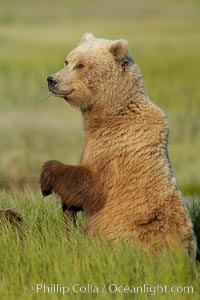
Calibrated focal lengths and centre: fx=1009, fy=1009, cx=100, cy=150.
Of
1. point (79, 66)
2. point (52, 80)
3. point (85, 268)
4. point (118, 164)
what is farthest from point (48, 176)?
point (85, 268)

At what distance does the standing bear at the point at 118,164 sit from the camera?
543 cm

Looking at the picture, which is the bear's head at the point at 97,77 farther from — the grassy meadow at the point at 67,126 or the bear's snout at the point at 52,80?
the grassy meadow at the point at 67,126

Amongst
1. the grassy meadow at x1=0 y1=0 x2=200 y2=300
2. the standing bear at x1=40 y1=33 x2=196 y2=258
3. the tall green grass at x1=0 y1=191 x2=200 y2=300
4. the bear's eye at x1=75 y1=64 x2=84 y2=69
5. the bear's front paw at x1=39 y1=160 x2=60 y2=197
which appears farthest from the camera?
the bear's eye at x1=75 y1=64 x2=84 y2=69

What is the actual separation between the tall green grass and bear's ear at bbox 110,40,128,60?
101 cm

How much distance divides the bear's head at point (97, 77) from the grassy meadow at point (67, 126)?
77cm

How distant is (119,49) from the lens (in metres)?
5.67

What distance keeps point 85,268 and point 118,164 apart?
0.72 meters

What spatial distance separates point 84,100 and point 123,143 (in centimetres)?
38

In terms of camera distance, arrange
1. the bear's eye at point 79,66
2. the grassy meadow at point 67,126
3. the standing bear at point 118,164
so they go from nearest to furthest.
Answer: the grassy meadow at point 67,126 < the standing bear at point 118,164 < the bear's eye at point 79,66

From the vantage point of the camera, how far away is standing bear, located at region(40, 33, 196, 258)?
543cm

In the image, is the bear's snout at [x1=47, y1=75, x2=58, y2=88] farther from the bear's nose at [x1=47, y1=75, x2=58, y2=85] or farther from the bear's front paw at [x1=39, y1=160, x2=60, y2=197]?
the bear's front paw at [x1=39, y1=160, x2=60, y2=197]

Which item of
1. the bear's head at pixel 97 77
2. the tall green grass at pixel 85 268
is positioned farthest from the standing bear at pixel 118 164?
the tall green grass at pixel 85 268

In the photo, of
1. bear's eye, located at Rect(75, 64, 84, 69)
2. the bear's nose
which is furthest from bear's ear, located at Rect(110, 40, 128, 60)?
the bear's nose

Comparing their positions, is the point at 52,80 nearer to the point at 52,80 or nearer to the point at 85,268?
the point at 52,80
